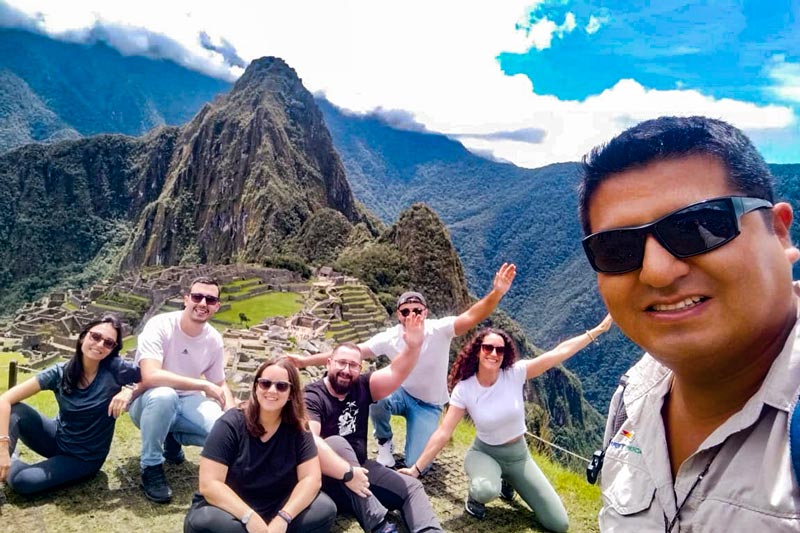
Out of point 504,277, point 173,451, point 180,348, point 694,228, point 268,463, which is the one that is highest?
point 694,228

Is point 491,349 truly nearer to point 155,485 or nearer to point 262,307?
point 155,485

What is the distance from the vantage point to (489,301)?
15.2 ft

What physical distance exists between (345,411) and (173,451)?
68.4 inches

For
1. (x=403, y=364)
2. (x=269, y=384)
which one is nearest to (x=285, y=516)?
(x=269, y=384)

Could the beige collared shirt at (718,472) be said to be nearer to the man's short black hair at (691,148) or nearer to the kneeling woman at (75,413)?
the man's short black hair at (691,148)

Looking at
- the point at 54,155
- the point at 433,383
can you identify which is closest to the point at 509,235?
the point at 54,155

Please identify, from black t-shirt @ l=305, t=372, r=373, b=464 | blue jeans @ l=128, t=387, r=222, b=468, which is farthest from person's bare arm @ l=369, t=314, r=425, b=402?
blue jeans @ l=128, t=387, r=222, b=468

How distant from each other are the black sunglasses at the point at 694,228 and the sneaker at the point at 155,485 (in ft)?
13.0

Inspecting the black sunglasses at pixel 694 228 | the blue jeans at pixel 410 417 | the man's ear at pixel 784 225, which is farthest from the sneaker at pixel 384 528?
the man's ear at pixel 784 225

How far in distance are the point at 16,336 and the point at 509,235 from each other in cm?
13591

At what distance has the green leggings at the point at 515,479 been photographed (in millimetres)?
3906

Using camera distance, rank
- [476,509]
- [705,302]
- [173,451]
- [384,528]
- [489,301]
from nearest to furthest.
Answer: [705,302] → [384,528] → [476,509] → [173,451] → [489,301]

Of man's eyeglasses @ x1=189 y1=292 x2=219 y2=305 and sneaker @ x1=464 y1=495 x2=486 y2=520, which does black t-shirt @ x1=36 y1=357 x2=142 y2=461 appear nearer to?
man's eyeglasses @ x1=189 y1=292 x2=219 y2=305

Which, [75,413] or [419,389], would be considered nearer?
[75,413]
